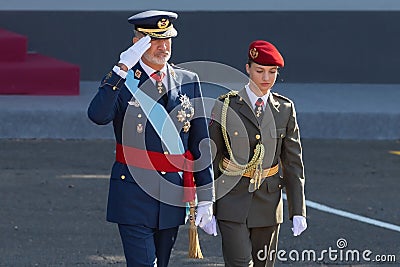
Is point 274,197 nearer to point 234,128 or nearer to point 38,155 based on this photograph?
point 234,128

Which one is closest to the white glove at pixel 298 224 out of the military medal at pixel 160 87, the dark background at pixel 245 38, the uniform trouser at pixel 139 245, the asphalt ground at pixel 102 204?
the uniform trouser at pixel 139 245

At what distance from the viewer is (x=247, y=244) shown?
5.66 meters

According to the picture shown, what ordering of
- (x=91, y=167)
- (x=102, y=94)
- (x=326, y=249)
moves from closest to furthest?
(x=102, y=94) < (x=326, y=249) < (x=91, y=167)

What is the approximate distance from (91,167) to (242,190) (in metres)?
4.88

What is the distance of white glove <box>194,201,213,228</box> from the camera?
5.35 m

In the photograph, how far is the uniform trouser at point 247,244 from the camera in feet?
18.4

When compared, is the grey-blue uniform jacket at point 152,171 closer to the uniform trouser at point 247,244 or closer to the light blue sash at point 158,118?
the light blue sash at point 158,118

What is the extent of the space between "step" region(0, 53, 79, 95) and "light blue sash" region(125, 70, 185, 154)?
8137 mm

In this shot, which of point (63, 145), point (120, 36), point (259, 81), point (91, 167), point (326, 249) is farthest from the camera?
point (120, 36)

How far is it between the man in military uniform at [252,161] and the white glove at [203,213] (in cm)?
28

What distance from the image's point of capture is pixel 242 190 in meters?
5.70

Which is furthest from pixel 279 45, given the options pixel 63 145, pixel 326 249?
pixel 326 249

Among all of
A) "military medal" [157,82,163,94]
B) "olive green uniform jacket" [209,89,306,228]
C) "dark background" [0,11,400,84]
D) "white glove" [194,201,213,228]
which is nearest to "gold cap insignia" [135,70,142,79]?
"military medal" [157,82,163,94]

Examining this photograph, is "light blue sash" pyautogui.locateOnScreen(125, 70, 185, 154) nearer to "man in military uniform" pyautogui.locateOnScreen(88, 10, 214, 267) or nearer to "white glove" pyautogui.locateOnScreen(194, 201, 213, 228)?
"man in military uniform" pyautogui.locateOnScreen(88, 10, 214, 267)
